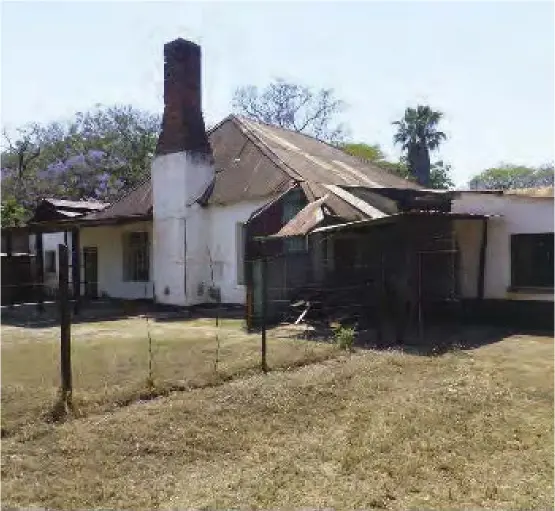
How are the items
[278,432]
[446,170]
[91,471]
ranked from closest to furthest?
[91,471]
[278,432]
[446,170]

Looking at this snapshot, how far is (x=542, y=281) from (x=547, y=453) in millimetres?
8728

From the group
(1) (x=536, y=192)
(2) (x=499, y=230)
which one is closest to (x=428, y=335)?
(2) (x=499, y=230)

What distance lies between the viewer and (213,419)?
242 inches

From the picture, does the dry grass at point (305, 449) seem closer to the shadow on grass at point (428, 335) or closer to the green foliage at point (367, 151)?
the shadow on grass at point (428, 335)

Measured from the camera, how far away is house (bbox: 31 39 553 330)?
44.5 feet

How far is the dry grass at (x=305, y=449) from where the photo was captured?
4.45 metres

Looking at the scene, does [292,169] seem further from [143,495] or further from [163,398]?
[143,495]

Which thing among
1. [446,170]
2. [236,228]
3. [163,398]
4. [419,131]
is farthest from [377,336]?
[446,170]

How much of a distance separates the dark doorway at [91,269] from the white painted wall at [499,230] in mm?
13919

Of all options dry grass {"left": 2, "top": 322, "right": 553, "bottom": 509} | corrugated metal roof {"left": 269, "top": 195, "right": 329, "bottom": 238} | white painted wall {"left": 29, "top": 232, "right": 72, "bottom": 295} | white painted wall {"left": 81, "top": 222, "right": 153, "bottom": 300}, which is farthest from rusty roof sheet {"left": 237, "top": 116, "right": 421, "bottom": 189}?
dry grass {"left": 2, "top": 322, "right": 553, "bottom": 509}

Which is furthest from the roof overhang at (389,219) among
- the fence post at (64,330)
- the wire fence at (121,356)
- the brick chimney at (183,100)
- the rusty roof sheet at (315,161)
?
the brick chimney at (183,100)

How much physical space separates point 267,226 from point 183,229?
151 inches

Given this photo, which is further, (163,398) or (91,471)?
(163,398)

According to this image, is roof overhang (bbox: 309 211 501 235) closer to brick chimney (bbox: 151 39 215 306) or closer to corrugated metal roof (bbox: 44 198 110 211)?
brick chimney (bbox: 151 39 215 306)
